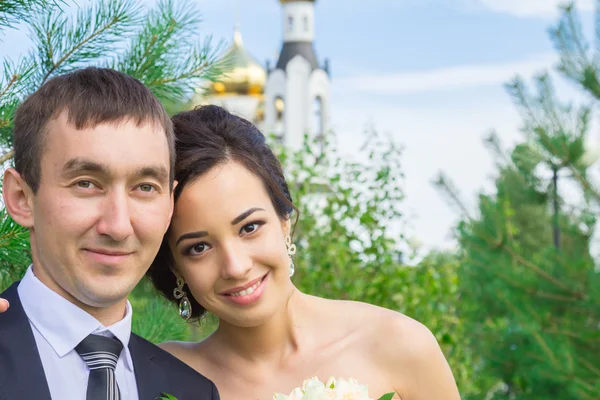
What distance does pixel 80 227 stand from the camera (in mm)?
2219

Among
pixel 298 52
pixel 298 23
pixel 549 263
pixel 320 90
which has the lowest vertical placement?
pixel 320 90

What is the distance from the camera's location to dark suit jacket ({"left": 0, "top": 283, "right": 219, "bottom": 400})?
7.18 feet

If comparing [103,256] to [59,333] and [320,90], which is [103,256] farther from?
[320,90]

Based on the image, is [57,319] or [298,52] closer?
[57,319]

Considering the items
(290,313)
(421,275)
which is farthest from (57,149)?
(421,275)

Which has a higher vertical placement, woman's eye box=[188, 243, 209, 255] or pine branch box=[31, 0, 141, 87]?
pine branch box=[31, 0, 141, 87]

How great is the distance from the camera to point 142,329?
351cm

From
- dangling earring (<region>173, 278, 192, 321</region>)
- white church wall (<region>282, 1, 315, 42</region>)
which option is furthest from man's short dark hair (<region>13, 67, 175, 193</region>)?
white church wall (<region>282, 1, 315, 42</region>)

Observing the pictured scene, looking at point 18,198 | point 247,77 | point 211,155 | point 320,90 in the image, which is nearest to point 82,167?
point 18,198

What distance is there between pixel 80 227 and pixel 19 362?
0.36 m

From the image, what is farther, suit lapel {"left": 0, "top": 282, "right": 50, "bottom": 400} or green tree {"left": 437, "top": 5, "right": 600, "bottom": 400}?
green tree {"left": 437, "top": 5, "right": 600, "bottom": 400}

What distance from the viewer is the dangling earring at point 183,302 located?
3176 mm

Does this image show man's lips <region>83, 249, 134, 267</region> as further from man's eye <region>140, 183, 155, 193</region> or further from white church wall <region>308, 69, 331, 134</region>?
white church wall <region>308, 69, 331, 134</region>

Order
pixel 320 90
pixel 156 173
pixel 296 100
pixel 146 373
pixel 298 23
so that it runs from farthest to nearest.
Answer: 1. pixel 298 23
2. pixel 320 90
3. pixel 296 100
4. pixel 146 373
5. pixel 156 173
